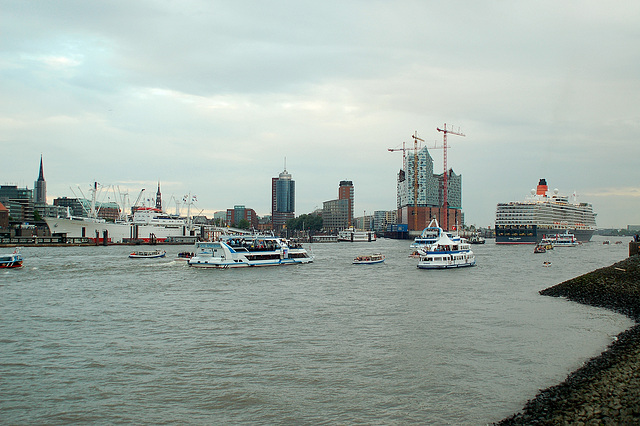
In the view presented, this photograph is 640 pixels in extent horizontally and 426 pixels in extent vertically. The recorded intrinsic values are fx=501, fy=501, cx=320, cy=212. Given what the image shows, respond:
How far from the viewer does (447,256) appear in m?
53.5

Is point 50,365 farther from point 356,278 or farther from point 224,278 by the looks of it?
point 356,278

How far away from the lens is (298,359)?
59.3ft

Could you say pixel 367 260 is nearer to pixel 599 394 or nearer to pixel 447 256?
pixel 447 256

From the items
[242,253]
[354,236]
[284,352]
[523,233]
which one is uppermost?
[523,233]

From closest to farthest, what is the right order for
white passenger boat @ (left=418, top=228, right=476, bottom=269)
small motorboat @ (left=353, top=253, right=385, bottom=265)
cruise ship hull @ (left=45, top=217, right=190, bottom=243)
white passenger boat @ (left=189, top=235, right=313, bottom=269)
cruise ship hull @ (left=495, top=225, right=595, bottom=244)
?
white passenger boat @ (left=189, top=235, right=313, bottom=269), white passenger boat @ (left=418, top=228, right=476, bottom=269), small motorboat @ (left=353, top=253, right=385, bottom=265), cruise ship hull @ (left=45, top=217, right=190, bottom=243), cruise ship hull @ (left=495, top=225, right=595, bottom=244)

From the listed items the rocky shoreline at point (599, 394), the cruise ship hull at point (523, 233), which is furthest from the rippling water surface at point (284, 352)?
the cruise ship hull at point (523, 233)

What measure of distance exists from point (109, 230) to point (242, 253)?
71.9 meters

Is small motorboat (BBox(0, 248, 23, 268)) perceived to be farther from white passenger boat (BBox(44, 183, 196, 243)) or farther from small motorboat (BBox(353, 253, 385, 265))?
white passenger boat (BBox(44, 183, 196, 243))

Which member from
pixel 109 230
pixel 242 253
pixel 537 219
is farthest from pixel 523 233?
pixel 109 230

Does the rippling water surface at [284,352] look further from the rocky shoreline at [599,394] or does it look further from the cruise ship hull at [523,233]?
the cruise ship hull at [523,233]

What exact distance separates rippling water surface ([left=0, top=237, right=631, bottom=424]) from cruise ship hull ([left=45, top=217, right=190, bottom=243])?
78658 mm

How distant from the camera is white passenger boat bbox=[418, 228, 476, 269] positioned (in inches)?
2088

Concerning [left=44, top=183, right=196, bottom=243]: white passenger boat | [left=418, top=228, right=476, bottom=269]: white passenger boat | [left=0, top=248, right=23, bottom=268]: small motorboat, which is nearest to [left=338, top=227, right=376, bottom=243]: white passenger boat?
[left=44, top=183, right=196, bottom=243]: white passenger boat

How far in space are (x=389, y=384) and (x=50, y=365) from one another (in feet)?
38.3
